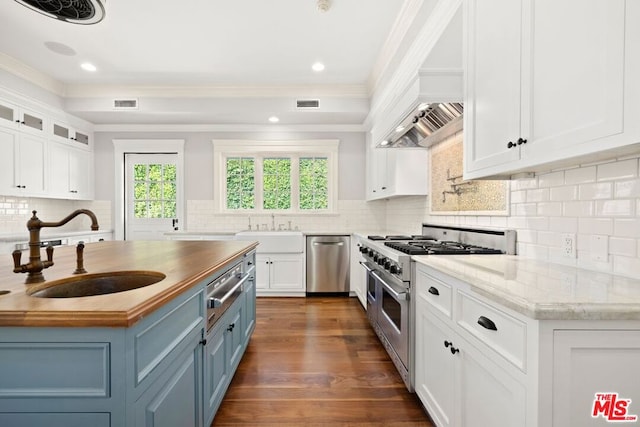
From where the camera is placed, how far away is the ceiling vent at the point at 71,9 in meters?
2.01

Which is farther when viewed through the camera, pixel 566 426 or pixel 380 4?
pixel 380 4

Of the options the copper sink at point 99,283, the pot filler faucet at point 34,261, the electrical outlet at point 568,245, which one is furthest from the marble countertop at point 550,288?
the pot filler faucet at point 34,261

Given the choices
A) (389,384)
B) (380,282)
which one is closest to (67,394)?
(389,384)

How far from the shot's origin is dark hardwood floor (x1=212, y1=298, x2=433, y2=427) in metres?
1.83

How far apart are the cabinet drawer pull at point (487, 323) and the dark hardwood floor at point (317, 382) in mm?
989

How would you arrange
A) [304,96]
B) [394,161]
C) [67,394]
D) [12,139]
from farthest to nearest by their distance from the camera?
[304,96] < [12,139] < [394,161] < [67,394]

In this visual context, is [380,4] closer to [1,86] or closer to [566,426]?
[566,426]

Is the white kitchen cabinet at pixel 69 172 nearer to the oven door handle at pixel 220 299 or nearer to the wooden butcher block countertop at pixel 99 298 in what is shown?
the wooden butcher block countertop at pixel 99 298

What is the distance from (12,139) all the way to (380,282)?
14.9 feet

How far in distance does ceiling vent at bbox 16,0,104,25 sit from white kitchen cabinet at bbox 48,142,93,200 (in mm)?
2718

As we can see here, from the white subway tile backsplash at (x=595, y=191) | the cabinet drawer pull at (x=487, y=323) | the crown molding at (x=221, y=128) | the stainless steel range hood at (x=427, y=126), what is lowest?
the cabinet drawer pull at (x=487, y=323)

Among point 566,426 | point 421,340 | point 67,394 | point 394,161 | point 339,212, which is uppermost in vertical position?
point 394,161

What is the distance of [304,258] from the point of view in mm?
4363

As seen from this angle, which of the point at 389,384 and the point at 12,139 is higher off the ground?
the point at 12,139
